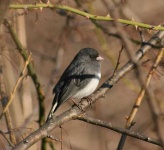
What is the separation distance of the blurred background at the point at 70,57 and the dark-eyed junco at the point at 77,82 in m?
0.15

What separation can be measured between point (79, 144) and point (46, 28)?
1.62 meters

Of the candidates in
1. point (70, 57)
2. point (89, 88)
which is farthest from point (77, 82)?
point (70, 57)

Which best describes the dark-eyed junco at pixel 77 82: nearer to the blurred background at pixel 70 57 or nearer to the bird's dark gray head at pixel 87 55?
the bird's dark gray head at pixel 87 55

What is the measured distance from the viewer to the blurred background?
359 cm

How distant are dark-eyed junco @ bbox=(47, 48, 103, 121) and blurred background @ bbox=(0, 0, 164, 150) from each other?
0.15 metres

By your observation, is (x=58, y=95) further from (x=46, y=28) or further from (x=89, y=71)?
(x=46, y=28)

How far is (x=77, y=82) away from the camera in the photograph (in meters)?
4.26

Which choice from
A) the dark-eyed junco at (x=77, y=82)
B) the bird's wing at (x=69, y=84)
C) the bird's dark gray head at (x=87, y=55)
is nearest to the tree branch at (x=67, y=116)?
the dark-eyed junco at (x=77, y=82)

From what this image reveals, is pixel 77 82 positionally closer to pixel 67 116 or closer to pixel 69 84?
pixel 69 84

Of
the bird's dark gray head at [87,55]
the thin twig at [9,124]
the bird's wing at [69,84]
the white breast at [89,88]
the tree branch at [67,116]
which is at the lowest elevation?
the tree branch at [67,116]

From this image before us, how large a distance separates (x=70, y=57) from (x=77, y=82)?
124 inches

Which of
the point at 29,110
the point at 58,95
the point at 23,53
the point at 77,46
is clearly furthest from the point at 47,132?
the point at 77,46

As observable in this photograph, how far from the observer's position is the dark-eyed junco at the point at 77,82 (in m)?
4.08

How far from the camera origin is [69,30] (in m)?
4.42
